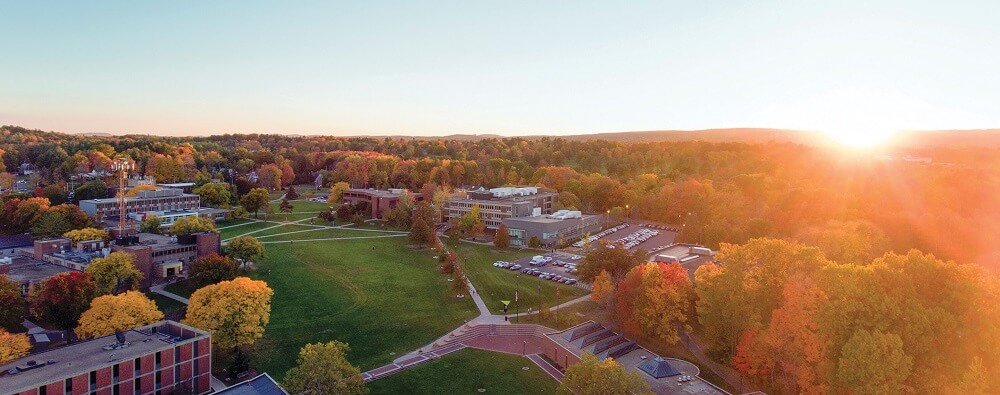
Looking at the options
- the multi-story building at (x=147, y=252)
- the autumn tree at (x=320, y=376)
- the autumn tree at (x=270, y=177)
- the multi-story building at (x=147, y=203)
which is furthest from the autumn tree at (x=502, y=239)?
the autumn tree at (x=270, y=177)

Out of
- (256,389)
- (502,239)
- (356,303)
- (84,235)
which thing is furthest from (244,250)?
(256,389)

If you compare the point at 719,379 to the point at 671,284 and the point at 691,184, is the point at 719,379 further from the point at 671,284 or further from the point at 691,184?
the point at 691,184

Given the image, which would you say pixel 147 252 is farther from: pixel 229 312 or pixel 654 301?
pixel 654 301

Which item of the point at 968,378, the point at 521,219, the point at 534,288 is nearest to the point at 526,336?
the point at 534,288

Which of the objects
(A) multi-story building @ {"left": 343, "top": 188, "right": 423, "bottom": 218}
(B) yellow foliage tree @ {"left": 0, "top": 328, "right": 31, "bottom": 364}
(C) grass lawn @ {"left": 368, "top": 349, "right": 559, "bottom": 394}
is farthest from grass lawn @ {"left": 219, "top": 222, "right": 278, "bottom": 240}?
(C) grass lawn @ {"left": 368, "top": 349, "right": 559, "bottom": 394}

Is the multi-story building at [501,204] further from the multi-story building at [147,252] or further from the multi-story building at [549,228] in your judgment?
the multi-story building at [147,252]

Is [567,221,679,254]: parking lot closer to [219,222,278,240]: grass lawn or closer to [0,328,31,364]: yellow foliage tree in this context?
[219,222,278,240]: grass lawn

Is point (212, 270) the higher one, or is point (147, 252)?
point (147, 252)
